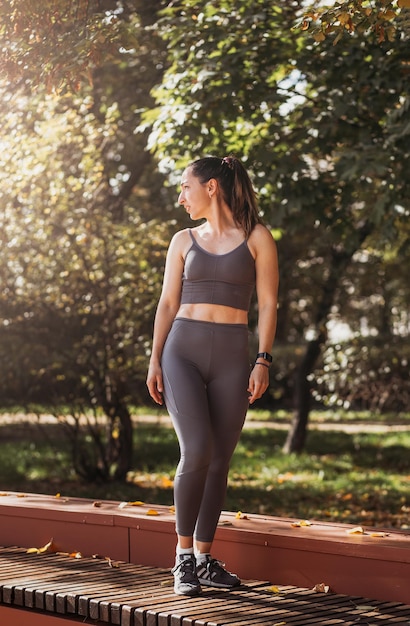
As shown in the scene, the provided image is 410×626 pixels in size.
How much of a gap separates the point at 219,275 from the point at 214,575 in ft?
4.64

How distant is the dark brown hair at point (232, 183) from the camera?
480 cm

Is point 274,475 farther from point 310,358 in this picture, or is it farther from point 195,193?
point 195,193

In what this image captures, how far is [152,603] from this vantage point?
14.4 feet

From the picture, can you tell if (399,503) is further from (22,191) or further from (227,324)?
(227,324)

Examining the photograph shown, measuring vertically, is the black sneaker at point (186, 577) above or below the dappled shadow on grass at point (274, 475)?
above

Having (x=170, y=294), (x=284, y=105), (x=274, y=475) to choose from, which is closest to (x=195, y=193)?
(x=170, y=294)

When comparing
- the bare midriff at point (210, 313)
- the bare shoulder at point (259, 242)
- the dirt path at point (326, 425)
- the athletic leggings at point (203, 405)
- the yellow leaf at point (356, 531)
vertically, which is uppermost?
the bare shoulder at point (259, 242)

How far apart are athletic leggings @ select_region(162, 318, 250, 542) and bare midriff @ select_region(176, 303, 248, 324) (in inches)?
1.1

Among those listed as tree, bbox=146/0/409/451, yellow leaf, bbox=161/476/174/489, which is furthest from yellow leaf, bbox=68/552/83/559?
yellow leaf, bbox=161/476/174/489

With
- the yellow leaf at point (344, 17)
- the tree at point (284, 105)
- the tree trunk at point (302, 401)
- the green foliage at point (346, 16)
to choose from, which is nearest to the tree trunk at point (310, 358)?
the tree trunk at point (302, 401)

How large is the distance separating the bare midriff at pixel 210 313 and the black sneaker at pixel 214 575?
1134 millimetres

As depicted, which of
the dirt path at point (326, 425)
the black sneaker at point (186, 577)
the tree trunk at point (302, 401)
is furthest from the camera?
the dirt path at point (326, 425)

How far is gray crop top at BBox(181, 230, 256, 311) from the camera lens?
4699mm

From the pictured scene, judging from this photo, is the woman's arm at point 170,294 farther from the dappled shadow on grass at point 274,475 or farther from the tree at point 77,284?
the tree at point 77,284
